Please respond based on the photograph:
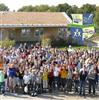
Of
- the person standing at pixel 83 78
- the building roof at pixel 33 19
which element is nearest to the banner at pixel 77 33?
the building roof at pixel 33 19

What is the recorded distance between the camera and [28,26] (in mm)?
48312

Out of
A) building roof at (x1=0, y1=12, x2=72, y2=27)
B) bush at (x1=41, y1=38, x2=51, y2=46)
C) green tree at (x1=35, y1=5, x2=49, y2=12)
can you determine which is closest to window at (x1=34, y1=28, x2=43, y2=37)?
building roof at (x1=0, y1=12, x2=72, y2=27)

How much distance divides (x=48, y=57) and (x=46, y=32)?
26231 millimetres

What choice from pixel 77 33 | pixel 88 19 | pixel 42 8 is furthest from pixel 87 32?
pixel 42 8

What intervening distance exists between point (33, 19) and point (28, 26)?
3.00 metres

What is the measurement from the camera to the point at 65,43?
47.7 meters

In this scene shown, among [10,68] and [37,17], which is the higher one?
[37,17]

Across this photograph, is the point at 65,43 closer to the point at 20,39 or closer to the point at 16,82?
the point at 20,39

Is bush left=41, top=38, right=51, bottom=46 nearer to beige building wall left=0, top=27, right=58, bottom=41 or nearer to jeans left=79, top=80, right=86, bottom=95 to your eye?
beige building wall left=0, top=27, right=58, bottom=41

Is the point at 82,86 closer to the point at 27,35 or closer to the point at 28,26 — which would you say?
the point at 28,26

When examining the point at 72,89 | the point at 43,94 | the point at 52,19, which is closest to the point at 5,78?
the point at 43,94

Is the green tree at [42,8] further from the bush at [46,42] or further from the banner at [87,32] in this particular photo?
the banner at [87,32]

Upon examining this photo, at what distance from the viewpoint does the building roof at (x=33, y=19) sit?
4844 cm

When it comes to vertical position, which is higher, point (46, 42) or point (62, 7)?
point (62, 7)
